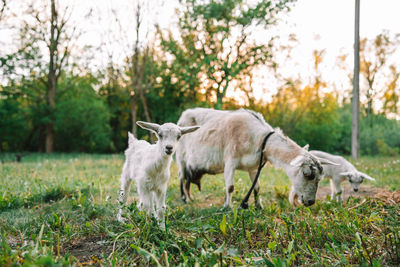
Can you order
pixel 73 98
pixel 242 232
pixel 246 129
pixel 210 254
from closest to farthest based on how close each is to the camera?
pixel 210 254
pixel 242 232
pixel 246 129
pixel 73 98

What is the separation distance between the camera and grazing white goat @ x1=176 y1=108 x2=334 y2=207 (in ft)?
15.3

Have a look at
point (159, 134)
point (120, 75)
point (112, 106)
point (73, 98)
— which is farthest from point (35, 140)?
point (159, 134)

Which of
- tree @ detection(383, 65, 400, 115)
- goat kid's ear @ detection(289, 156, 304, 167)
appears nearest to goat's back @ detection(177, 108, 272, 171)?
goat kid's ear @ detection(289, 156, 304, 167)

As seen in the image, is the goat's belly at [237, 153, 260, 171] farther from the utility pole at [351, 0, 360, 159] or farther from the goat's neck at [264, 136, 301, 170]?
the utility pole at [351, 0, 360, 159]

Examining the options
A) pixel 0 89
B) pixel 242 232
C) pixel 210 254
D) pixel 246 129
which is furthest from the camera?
pixel 0 89

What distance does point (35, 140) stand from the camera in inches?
907

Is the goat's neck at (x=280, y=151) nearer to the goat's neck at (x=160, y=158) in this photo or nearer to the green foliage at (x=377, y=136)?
the goat's neck at (x=160, y=158)

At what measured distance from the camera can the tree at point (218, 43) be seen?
18.5 m

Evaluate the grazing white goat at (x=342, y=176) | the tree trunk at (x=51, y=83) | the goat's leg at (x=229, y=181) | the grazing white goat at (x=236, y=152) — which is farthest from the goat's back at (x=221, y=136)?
the tree trunk at (x=51, y=83)

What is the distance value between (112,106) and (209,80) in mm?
8200

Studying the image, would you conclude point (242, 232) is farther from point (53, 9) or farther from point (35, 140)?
point (35, 140)

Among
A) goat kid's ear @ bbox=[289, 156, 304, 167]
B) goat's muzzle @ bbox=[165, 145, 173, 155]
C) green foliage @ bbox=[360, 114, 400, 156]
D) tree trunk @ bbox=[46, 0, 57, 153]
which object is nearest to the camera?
goat's muzzle @ bbox=[165, 145, 173, 155]

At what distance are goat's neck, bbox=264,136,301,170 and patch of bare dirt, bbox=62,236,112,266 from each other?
291 centimetres

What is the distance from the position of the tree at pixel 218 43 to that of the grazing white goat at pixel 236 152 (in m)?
11.6
